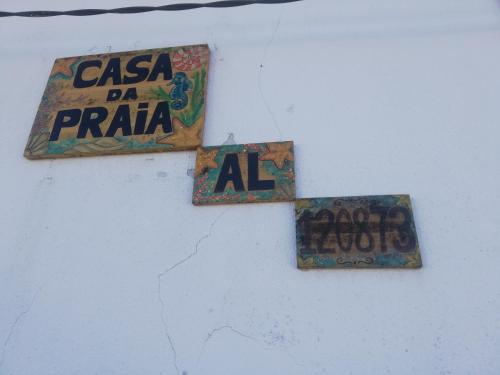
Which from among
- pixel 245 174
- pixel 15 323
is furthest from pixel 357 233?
pixel 15 323

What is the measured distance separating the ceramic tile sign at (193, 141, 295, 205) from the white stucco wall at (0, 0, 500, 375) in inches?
1.6

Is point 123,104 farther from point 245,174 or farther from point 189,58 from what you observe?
point 245,174

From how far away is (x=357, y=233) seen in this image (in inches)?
43.8

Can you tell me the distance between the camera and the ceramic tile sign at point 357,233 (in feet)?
3.52

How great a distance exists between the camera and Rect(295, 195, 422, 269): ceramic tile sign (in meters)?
1.07

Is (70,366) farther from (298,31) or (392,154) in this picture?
(298,31)

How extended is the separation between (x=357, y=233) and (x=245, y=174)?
0.39m

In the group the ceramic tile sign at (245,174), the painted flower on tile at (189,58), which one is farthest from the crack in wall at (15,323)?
the painted flower on tile at (189,58)

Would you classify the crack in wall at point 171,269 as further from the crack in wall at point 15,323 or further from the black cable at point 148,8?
the black cable at point 148,8

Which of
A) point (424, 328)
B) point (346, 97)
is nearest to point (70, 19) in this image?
point (346, 97)

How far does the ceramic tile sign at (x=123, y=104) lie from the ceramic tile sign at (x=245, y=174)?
102 millimetres

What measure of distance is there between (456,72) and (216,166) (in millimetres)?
911

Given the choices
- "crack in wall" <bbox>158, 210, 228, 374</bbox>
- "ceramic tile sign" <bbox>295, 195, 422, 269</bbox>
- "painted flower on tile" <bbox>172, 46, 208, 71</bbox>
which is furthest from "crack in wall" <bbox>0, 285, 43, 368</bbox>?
"painted flower on tile" <bbox>172, 46, 208, 71</bbox>

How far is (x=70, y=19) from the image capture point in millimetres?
1740
